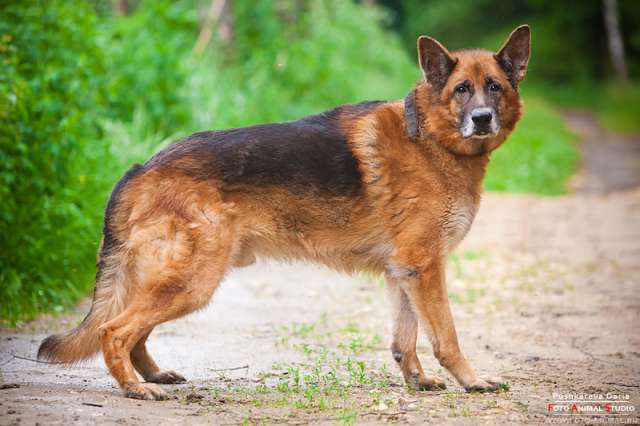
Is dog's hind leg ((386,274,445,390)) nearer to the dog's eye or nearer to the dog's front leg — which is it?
the dog's front leg

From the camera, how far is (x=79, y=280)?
24.6ft

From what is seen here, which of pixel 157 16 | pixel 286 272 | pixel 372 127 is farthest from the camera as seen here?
pixel 157 16

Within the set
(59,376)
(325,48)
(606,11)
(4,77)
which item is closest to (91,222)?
(4,77)

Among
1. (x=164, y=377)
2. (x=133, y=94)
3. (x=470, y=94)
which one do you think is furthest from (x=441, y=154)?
(x=133, y=94)

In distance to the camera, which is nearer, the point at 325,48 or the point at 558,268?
the point at 558,268

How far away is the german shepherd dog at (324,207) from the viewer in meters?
4.80

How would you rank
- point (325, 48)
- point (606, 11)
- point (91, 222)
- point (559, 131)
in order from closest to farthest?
point (91, 222) < point (325, 48) < point (559, 131) < point (606, 11)

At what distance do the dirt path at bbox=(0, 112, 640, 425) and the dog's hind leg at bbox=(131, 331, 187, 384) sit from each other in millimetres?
136

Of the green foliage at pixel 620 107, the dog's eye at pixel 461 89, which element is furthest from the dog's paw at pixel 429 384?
the green foliage at pixel 620 107

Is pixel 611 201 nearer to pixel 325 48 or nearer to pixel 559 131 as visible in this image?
pixel 325 48

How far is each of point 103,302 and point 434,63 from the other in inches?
98.5

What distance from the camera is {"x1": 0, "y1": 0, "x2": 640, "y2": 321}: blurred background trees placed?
7207 millimetres

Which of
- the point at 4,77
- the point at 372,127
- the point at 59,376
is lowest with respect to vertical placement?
the point at 59,376

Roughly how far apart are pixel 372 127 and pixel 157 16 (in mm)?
8481
